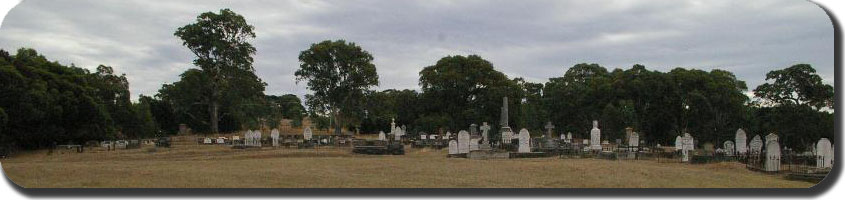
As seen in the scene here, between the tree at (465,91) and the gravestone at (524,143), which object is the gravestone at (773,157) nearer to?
the gravestone at (524,143)

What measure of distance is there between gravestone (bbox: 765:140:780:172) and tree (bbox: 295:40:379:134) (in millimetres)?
36088

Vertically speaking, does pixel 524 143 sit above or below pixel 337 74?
below

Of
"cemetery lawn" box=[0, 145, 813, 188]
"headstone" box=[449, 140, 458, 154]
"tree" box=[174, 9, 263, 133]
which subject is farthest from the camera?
"tree" box=[174, 9, 263, 133]

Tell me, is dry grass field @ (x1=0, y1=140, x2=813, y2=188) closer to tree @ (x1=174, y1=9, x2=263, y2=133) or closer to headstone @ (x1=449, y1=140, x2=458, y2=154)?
headstone @ (x1=449, y1=140, x2=458, y2=154)

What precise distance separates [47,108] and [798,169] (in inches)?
1015

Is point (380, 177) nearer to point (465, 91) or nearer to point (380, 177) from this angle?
point (380, 177)

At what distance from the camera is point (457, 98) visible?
52.1 m

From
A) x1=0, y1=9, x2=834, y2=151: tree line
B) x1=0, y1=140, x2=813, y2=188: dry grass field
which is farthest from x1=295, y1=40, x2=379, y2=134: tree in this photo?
x1=0, y1=140, x2=813, y2=188: dry grass field

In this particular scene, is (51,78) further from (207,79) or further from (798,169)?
(798,169)

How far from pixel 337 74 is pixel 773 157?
38148 millimetres

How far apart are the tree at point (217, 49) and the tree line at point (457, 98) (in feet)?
0.24

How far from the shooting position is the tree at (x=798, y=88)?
3431 cm

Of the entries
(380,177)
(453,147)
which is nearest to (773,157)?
(380,177)

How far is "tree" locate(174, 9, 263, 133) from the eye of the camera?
4803 cm
